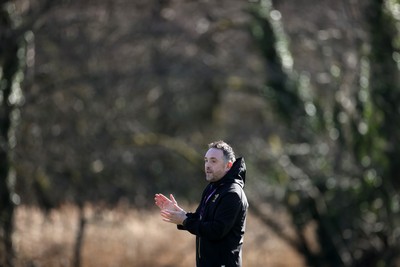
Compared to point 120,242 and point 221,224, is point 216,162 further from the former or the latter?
point 120,242

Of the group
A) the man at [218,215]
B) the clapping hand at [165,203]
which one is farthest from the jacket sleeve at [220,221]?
the clapping hand at [165,203]

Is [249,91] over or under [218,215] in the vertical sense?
over

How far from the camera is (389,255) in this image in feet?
53.1

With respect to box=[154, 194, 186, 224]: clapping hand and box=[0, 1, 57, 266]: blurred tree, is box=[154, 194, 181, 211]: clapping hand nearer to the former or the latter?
box=[154, 194, 186, 224]: clapping hand

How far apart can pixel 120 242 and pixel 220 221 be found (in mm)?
12893

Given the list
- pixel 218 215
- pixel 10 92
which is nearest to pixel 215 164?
pixel 218 215

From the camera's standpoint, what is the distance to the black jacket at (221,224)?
20.3 ft

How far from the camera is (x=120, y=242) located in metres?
18.9

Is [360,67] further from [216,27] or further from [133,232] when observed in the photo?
[133,232]

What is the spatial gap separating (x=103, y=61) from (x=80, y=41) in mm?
922

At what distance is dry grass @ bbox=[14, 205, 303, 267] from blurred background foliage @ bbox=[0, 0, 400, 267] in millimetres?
827

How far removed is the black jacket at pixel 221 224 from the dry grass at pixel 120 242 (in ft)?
36.4

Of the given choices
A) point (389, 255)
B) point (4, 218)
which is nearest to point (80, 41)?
point (4, 218)

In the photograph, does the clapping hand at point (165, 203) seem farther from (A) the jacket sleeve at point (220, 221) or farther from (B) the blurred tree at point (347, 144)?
(B) the blurred tree at point (347, 144)
